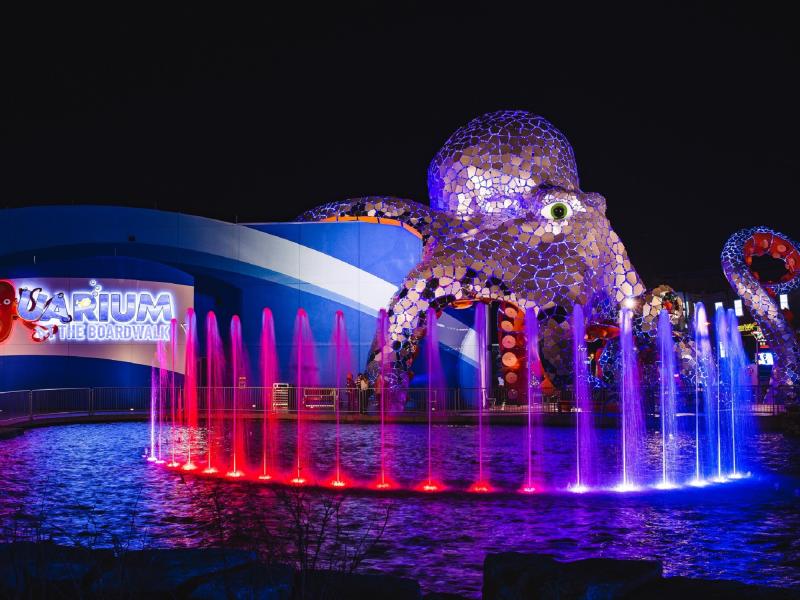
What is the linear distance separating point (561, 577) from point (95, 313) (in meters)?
28.4

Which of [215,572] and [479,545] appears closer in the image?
[215,572]

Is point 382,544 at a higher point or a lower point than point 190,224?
lower

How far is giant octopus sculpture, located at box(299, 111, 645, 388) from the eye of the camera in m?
26.8

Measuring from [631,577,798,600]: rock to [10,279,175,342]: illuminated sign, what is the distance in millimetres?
28357

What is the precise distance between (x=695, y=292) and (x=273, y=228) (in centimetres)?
5871

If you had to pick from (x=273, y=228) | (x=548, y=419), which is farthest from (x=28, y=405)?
(x=548, y=419)

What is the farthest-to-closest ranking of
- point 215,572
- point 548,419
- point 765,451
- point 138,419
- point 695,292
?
point 695,292 → point 138,419 → point 548,419 → point 765,451 → point 215,572

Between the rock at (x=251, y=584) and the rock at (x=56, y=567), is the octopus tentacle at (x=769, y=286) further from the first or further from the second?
the rock at (x=56, y=567)

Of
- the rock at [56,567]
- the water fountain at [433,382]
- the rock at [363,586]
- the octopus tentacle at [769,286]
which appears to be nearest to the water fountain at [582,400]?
the water fountain at [433,382]

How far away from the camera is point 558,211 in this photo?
87.3ft

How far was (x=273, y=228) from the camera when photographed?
3300 centimetres

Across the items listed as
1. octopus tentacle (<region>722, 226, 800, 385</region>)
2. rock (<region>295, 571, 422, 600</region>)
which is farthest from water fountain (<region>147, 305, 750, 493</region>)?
rock (<region>295, 571, 422, 600</region>)

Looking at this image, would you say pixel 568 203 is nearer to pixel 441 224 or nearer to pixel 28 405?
pixel 441 224

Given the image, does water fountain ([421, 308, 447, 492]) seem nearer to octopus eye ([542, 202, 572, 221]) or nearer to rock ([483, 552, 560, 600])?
octopus eye ([542, 202, 572, 221])
